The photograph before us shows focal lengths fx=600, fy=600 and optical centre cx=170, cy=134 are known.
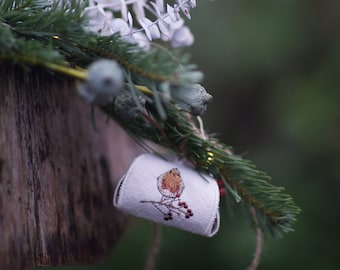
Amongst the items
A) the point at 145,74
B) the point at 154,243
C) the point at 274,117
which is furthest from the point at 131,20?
the point at 274,117

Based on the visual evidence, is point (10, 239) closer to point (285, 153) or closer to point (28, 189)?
point (28, 189)

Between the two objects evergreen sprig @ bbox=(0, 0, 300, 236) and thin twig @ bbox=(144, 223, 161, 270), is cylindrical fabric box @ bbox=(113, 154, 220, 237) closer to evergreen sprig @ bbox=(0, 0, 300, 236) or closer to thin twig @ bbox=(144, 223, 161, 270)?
evergreen sprig @ bbox=(0, 0, 300, 236)

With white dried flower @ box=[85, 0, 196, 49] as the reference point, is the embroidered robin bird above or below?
below

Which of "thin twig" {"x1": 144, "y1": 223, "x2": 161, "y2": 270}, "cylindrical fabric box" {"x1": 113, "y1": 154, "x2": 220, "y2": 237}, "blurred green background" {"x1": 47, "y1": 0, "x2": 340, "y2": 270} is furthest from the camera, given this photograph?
"blurred green background" {"x1": 47, "y1": 0, "x2": 340, "y2": 270}

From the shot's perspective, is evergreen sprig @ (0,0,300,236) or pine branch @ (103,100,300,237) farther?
pine branch @ (103,100,300,237)

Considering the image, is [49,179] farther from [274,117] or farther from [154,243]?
[274,117]

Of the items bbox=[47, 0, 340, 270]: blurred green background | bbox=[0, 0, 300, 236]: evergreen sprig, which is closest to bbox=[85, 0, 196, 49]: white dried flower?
bbox=[0, 0, 300, 236]: evergreen sprig

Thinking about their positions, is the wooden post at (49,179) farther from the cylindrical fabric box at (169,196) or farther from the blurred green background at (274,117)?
the blurred green background at (274,117)

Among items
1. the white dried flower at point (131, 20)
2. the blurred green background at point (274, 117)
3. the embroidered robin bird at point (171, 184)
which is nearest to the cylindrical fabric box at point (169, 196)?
the embroidered robin bird at point (171, 184)
